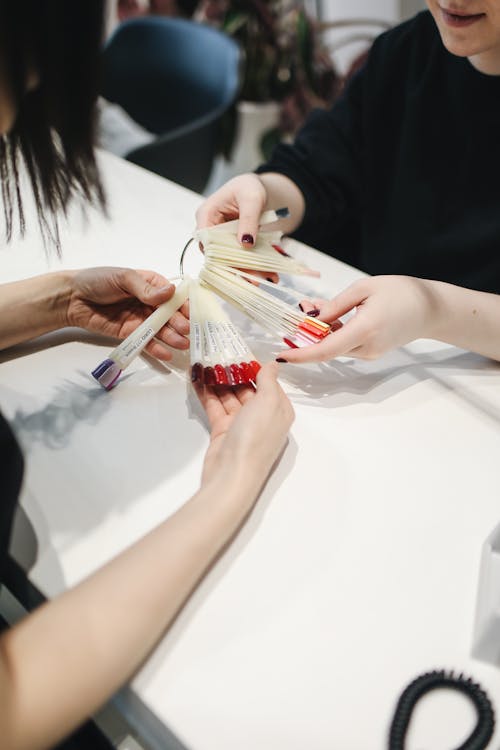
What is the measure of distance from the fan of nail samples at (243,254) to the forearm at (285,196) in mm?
175

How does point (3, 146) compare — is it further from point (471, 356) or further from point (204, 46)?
point (204, 46)

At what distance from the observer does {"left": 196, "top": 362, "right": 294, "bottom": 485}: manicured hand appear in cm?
66

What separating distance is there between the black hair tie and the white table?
1cm

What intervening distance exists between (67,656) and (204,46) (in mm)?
1663

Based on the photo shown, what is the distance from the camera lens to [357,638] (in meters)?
0.56

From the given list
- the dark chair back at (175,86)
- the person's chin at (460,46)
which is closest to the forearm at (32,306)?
the person's chin at (460,46)

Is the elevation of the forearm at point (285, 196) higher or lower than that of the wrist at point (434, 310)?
higher

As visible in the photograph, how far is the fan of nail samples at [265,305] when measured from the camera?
791mm

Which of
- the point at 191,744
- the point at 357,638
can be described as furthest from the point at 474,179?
the point at 191,744

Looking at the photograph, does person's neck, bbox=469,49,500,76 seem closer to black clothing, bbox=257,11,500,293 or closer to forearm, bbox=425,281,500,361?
black clothing, bbox=257,11,500,293

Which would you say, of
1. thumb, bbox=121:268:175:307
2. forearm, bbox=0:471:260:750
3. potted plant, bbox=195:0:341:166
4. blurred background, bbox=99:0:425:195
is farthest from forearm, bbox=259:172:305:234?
potted plant, bbox=195:0:341:166

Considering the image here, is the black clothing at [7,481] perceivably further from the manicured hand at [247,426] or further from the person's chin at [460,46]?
the person's chin at [460,46]

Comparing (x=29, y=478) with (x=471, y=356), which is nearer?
(x=29, y=478)

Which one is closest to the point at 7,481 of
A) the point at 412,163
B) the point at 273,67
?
the point at 412,163
